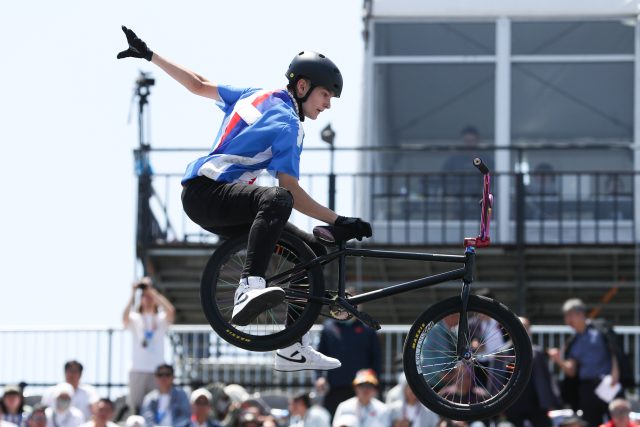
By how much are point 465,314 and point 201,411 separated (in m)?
6.94

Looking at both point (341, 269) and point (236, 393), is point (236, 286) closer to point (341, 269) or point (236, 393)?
point (341, 269)

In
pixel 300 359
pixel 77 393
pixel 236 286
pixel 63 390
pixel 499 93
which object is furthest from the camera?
pixel 499 93

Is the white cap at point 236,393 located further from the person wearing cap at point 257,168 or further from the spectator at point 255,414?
the person wearing cap at point 257,168

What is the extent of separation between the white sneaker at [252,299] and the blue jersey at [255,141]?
A: 2.32 feet

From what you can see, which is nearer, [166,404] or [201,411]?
[201,411]

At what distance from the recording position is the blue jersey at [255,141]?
11422mm

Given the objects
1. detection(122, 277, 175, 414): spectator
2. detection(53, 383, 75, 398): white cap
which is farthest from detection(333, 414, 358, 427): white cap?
detection(53, 383, 75, 398): white cap

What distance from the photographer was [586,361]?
17.8m

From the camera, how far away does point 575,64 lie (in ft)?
82.7

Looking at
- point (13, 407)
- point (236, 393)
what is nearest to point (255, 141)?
point (13, 407)

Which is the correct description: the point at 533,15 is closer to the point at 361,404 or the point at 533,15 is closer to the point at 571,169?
the point at 571,169

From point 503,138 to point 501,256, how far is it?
81.0 inches

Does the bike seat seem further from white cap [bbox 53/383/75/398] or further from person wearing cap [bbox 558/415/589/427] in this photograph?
white cap [bbox 53/383/75/398]

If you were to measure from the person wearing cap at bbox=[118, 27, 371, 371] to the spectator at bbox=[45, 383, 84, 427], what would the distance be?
22.5 feet
